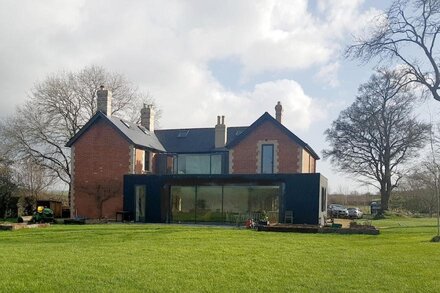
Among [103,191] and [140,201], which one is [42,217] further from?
[140,201]

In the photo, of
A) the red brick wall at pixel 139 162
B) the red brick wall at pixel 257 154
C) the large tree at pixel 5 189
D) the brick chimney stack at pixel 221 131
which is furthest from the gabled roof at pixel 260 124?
the large tree at pixel 5 189

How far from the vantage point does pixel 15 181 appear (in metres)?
31.8

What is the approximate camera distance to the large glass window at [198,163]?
31.4m

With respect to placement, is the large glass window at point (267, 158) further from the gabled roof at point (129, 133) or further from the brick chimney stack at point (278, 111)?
the gabled roof at point (129, 133)

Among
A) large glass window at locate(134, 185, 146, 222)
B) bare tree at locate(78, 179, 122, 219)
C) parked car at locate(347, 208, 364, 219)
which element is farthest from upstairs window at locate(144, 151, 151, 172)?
parked car at locate(347, 208, 364, 219)

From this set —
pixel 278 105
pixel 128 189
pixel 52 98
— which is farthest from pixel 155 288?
pixel 52 98

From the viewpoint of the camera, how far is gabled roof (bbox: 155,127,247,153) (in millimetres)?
32219

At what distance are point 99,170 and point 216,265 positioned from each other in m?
20.9

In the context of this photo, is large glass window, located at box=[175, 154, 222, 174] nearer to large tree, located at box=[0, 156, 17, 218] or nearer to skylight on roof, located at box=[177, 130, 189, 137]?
skylight on roof, located at box=[177, 130, 189, 137]

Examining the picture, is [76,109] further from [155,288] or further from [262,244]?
[155,288]

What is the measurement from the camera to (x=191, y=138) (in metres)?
33.9

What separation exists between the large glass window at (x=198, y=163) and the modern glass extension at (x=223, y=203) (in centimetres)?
527

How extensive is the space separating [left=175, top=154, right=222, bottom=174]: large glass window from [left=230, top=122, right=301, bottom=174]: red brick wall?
2.09 metres

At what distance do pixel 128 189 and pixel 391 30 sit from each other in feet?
57.9
